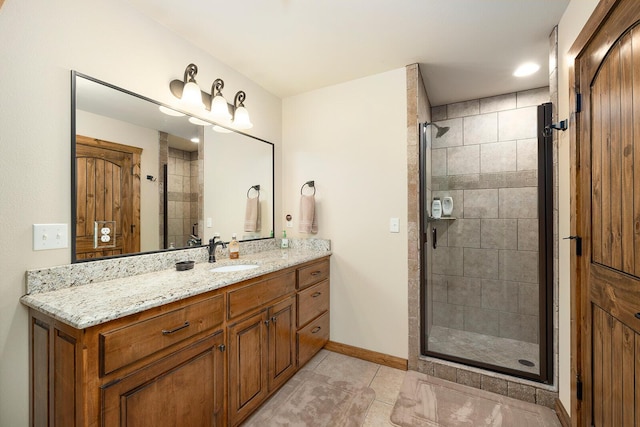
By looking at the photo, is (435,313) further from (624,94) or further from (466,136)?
(624,94)

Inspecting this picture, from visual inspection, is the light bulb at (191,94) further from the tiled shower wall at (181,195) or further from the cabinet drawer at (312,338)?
the cabinet drawer at (312,338)

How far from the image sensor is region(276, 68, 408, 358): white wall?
7.65ft

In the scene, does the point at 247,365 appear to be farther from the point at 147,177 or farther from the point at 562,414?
the point at 562,414

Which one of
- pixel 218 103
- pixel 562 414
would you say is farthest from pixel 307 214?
pixel 562 414

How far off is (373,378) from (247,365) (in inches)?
41.7

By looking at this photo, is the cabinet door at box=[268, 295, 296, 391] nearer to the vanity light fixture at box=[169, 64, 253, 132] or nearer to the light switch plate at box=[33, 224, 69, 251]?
the light switch plate at box=[33, 224, 69, 251]

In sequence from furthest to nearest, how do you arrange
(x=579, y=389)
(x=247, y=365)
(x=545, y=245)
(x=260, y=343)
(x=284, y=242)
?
(x=284, y=242)
(x=545, y=245)
(x=260, y=343)
(x=247, y=365)
(x=579, y=389)

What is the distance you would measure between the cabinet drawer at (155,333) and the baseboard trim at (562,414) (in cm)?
205

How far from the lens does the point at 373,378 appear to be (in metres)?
2.16

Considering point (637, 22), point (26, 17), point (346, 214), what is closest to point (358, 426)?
point (346, 214)

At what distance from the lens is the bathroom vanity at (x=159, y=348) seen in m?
0.99

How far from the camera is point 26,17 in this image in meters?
1.23

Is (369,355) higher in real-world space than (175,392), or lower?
lower

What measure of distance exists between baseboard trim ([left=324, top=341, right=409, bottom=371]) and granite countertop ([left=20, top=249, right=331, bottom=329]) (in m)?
1.22
